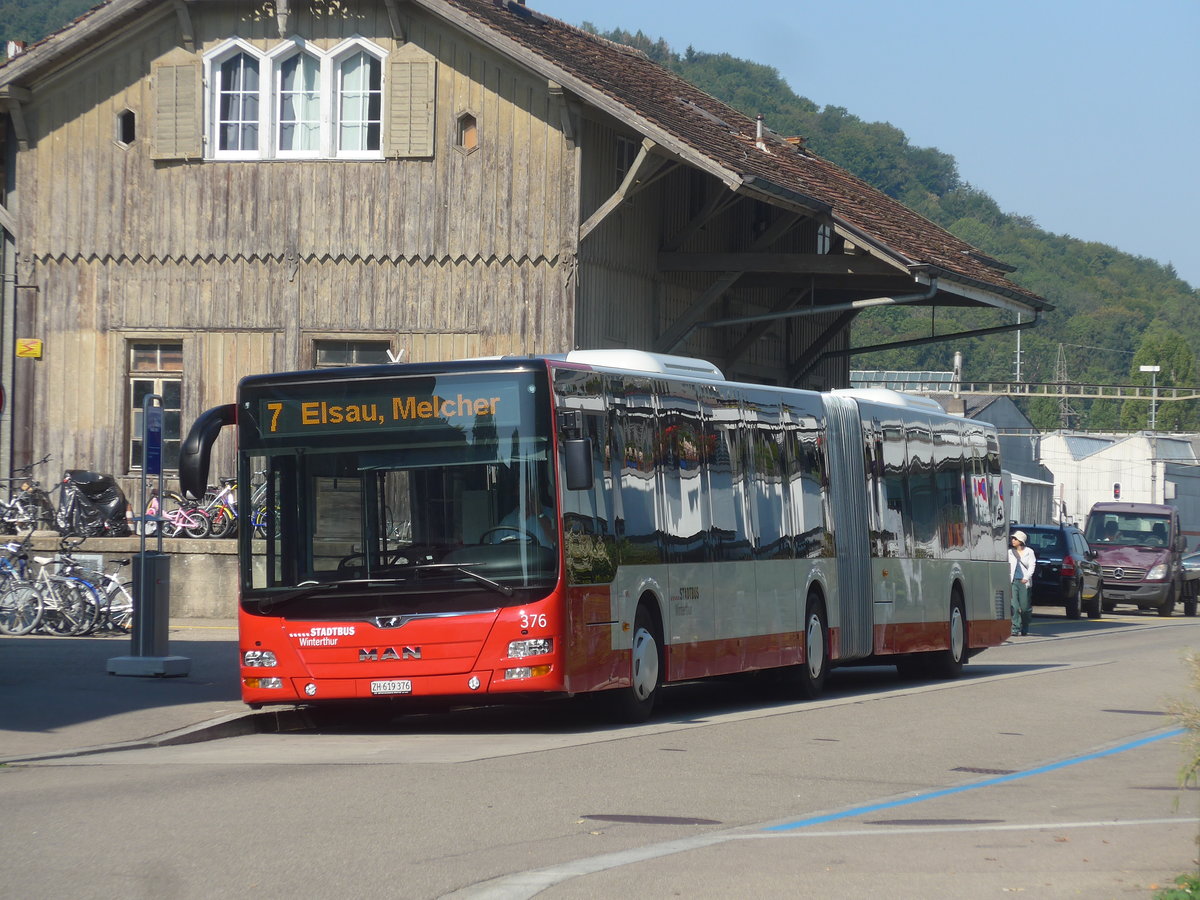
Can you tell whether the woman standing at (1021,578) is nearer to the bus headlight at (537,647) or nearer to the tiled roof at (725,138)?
the tiled roof at (725,138)

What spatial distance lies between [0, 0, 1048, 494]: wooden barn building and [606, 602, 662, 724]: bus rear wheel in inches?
408

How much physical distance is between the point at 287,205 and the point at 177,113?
6.83 feet

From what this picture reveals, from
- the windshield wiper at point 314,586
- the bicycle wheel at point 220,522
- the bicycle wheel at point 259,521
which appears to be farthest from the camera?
the bicycle wheel at point 220,522

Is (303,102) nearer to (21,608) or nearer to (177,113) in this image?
(177,113)

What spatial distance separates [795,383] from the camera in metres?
35.6

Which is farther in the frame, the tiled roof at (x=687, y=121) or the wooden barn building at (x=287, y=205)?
the wooden barn building at (x=287, y=205)

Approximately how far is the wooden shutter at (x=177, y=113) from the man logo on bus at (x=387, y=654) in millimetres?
13820

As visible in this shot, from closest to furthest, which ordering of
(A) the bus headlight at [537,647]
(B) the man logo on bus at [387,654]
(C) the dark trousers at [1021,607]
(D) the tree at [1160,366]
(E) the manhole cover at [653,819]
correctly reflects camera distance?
(E) the manhole cover at [653,819] → (A) the bus headlight at [537,647] → (B) the man logo on bus at [387,654] → (C) the dark trousers at [1021,607] → (D) the tree at [1160,366]

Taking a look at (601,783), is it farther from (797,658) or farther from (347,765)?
(797,658)

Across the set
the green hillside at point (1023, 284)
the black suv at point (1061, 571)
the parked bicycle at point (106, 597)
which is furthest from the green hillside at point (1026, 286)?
the parked bicycle at point (106, 597)

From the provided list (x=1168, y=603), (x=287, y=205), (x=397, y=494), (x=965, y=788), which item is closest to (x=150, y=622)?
(x=397, y=494)

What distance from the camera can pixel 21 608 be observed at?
810 inches

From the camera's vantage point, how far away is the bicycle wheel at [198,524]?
84.7 ft

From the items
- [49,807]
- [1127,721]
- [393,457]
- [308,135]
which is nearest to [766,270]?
[308,135]
